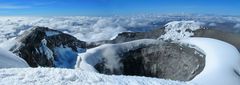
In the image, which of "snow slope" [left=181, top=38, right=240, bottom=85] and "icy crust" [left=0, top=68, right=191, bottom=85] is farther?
"snow slope" [left=181, top=38, right=240, bottom=85]

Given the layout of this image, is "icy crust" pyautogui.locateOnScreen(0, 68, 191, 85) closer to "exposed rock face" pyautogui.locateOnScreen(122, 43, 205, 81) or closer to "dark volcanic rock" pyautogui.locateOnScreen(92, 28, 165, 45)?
"exposed rock face" pyautogui.locateOnScreen(122, 43, 205, 81)

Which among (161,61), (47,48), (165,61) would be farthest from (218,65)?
(47,48)

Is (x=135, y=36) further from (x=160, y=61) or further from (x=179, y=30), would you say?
(x=160, y=61)

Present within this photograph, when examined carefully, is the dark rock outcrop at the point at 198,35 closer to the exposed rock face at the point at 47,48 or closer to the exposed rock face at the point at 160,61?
the exposed rock face at the point at 47,48

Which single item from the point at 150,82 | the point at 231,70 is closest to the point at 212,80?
the point at 231,70

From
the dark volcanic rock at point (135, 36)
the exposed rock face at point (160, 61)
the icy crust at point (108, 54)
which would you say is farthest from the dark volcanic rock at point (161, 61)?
the dark volcanic rock at point (135, 36)

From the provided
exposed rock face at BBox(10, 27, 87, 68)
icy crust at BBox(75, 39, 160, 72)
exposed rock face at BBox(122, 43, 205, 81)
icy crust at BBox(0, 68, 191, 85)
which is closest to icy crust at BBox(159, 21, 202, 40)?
icy crust at BBox(75, 39, 160, 72)

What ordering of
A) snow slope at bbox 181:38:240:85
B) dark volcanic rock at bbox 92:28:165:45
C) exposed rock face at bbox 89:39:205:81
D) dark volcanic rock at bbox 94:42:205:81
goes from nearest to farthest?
snow slope at bbox 181:38:240:85 < dark volcanic rock at bbox 94:42:205:81 < exposed rock face at bbox 89:39:205:81 < dark volcanic rock at bbox 92:28:165:45
